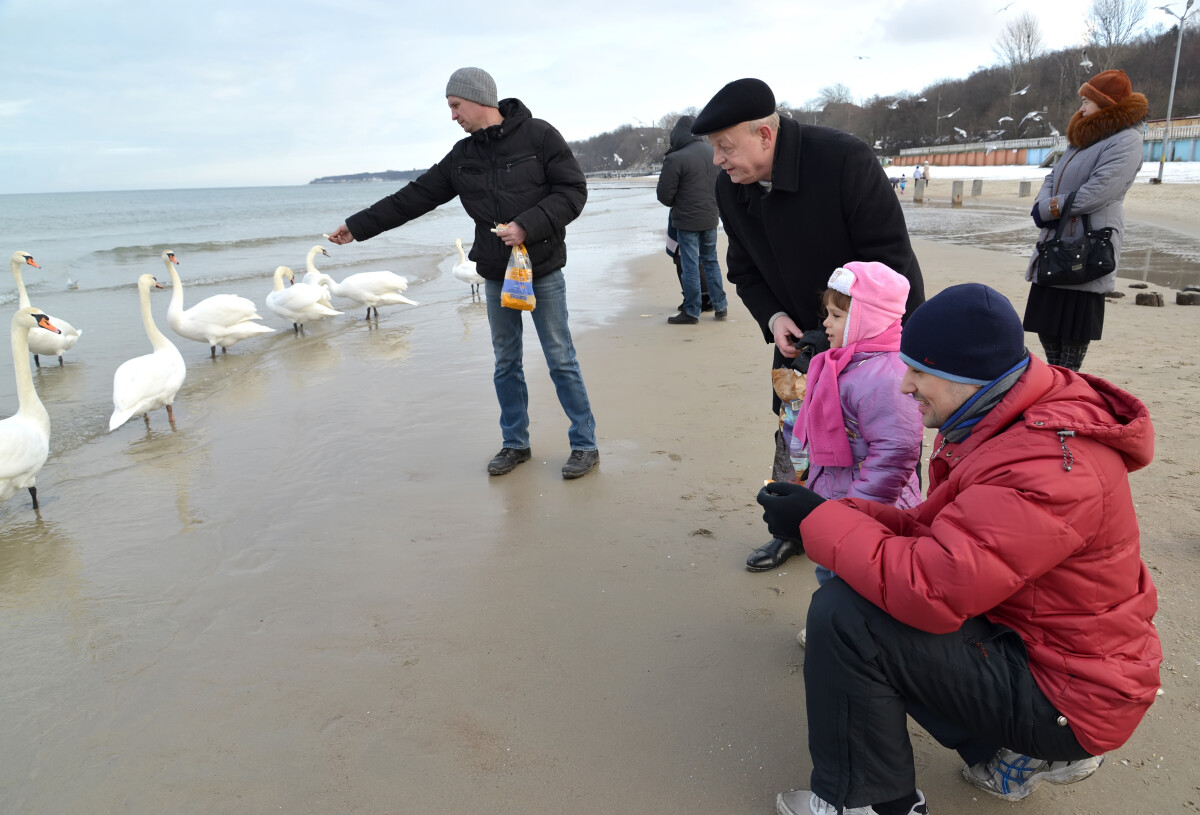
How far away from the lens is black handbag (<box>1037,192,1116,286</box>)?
4039 millimetres

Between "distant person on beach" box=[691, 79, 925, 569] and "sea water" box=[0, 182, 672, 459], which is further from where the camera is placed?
"sea water" box=[0, 182, 672, 459]

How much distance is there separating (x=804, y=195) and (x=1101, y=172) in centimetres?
225

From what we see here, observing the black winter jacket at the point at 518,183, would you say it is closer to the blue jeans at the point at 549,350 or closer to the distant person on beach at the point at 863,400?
the blue jeans at the point at 549,350

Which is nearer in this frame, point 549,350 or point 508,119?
point 508,119

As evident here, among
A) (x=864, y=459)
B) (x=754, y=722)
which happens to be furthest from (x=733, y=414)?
(x=754, y=722)

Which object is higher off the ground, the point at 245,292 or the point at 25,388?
the point at 25,388

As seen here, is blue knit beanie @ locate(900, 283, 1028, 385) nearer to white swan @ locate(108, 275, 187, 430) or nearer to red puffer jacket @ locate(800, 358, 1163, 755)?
red puffer jacket @ locate(800, 358, 1163, 755)

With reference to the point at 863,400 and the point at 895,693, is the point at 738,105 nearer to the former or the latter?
the point at 863,400

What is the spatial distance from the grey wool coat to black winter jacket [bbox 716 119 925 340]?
1842 millimetres

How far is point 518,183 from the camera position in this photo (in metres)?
4.38

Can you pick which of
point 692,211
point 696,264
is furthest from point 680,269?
point 692,211

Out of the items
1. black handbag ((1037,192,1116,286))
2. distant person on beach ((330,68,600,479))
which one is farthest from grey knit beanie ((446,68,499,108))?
black handbag ((1037,192,1116,286))

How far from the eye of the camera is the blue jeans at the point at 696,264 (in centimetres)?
858

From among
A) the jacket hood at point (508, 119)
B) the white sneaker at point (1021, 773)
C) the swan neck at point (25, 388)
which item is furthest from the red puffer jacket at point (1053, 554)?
the swan neck at point (25, 388)
